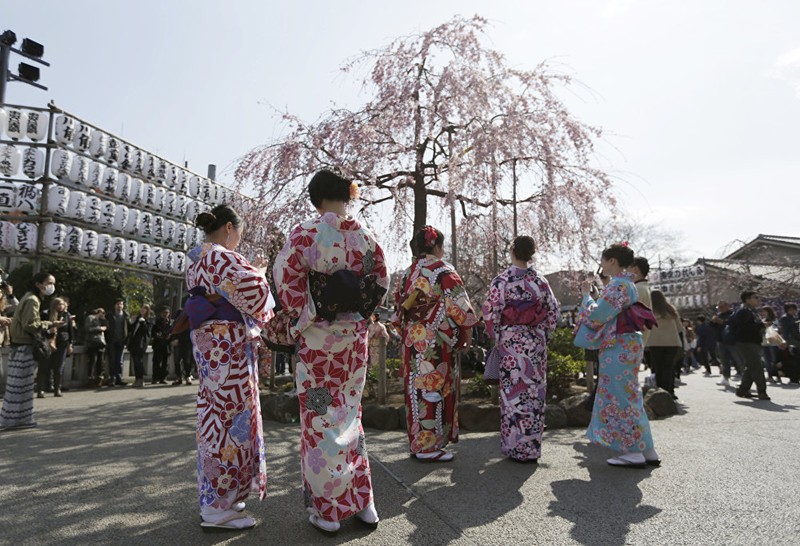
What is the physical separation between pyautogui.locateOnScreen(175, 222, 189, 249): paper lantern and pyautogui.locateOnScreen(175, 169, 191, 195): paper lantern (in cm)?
93

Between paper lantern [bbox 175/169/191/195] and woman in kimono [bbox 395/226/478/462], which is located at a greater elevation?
paper lantern [bbox 175/169/191/195]

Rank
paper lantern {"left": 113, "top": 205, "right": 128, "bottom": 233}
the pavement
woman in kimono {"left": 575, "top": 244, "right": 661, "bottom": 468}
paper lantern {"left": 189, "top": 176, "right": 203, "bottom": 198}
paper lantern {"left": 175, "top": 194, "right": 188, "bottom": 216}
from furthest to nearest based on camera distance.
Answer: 1. paper lantern {"left": 189, "top": 176, "right": 203, "bottom": 198}
2. paper lantern {"left": 175, "top": 194, "right": 188, "bottom": 216}
3. paper lantern {"left": 113, "top": 205, "right": 128, "bottom": 233}
4. woman in kimono {"left": 575, "top": 244, "right": 661, "bottom": 468}
5. the pavement

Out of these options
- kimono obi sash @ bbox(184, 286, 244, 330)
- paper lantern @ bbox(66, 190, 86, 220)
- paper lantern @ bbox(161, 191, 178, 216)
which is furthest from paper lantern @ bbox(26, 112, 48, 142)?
kimono obi sash @ bbox(184, 286, 244, 330)

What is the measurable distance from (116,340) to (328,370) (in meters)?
9.59

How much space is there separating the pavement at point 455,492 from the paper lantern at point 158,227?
913 centimetres

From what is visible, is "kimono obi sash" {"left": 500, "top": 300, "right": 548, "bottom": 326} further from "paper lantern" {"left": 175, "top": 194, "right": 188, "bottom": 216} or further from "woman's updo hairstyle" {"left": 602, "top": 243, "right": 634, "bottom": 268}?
"paper lantern" {"left": 175, "top": 194, "right": 188, "bottom": 216}

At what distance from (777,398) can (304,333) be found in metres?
8.93

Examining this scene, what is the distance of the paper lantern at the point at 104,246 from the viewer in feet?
40.1

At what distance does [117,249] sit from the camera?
41.7 ft

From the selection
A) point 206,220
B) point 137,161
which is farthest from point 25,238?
point 206,220

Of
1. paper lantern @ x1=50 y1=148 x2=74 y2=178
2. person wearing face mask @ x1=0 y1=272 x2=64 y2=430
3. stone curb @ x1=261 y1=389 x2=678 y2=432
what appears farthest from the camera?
paper lantern @ x1=50 y1=148 x2=74 y2=178

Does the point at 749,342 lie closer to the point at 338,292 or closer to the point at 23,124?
the point at 338,292

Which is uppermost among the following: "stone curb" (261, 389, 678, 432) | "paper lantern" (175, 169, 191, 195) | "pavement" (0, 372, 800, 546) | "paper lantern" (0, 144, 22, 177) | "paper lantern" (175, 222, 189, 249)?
"paper lantern" (175, 169, 191, 195)

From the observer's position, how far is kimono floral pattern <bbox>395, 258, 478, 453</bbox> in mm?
4199
